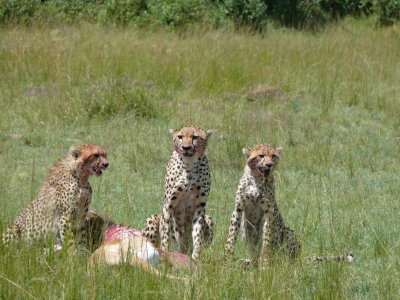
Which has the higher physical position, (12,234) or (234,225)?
(234,225)

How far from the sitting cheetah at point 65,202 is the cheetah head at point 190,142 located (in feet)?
1.55

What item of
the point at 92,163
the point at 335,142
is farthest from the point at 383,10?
the point at 92,163

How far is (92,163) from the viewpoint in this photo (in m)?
4.81

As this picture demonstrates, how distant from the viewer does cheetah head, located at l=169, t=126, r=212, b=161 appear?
16.4ft

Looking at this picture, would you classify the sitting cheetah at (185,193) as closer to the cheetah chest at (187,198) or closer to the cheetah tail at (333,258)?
the cheetah chest at (187,198)

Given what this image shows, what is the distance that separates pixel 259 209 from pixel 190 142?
56 centimetres

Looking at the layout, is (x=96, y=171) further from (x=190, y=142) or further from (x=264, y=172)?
(x=264, y=172)

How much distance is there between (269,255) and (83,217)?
1.05 meters

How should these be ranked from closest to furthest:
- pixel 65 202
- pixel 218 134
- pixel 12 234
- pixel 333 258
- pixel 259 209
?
1. pixel 333 258
2. pixel 12 234
3. pixel 65 202
4. pixel 259 209
5. pixel 218 134

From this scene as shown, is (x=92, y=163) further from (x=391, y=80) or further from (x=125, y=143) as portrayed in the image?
(x=391, y=80)

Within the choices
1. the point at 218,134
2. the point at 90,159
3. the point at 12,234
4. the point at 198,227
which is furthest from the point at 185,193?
the point at 218,134

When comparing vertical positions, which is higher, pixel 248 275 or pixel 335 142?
pixel 335 142

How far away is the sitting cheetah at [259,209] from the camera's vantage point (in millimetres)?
4754

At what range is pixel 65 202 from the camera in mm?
4723
